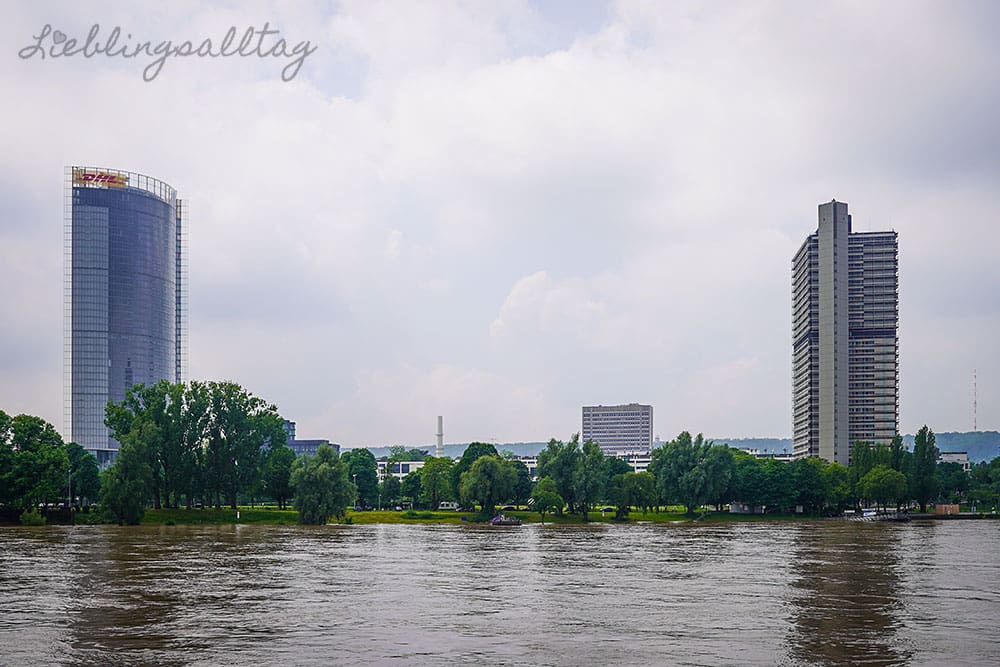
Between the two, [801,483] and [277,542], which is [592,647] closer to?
[277,542]

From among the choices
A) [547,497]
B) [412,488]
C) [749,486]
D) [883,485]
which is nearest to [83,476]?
[412,488]

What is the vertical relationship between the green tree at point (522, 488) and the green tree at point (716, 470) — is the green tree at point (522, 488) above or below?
below

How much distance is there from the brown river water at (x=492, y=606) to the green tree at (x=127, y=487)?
1438 inches

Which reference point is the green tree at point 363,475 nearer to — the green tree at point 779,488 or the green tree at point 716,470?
the green tree at point 716,470

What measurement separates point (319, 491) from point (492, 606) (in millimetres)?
80455

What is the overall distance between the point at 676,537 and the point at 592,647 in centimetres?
7159

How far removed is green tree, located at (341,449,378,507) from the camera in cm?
17100

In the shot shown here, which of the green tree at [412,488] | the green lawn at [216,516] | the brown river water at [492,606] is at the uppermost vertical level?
the brown river water at [492,606]

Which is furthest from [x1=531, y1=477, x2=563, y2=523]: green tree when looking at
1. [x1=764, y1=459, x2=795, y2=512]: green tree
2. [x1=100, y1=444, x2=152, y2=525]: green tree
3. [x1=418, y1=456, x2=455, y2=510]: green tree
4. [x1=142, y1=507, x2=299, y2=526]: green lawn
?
[x1=100, y1=444, x2=152, y2=525]: green tree

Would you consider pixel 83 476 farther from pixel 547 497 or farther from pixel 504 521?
pixel 547 497

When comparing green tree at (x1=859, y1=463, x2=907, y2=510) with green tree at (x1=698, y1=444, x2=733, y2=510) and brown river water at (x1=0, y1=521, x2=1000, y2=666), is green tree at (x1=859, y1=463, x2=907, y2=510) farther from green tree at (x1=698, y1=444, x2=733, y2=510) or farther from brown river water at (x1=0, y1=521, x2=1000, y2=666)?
brown river water at (x1=0, y1=521, x2=1000, y2=666)

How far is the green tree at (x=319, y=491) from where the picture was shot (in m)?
116

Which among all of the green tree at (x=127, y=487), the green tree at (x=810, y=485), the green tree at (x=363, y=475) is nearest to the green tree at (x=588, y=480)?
the green tree at (x=810, y=485)

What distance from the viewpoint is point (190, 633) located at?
30844mm
